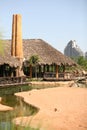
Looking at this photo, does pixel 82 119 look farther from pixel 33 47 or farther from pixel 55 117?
pixel 33 47

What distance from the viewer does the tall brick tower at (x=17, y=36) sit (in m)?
34.2

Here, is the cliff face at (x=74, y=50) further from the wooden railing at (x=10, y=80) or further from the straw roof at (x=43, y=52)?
the wooden railing at (x=10, y=80)

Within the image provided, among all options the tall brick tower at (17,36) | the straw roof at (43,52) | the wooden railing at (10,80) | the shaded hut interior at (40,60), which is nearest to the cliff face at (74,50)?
the shaded hut interior at (40,60)

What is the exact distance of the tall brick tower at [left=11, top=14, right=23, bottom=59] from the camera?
112 ft

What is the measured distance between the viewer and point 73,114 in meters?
13.0

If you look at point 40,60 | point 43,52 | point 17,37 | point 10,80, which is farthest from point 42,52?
point 10,80

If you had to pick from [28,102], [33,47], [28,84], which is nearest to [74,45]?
[33,47]

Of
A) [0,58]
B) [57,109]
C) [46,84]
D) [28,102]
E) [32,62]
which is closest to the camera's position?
[57,109]

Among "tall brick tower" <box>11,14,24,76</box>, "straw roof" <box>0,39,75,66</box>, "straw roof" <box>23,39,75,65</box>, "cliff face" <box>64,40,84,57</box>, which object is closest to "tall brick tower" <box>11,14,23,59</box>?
"tall brick tower" <box>11,14,24,76</box>

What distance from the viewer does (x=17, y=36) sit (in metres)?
34.5

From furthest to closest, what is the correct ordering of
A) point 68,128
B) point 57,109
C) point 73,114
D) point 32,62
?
point 32,62 < point 57,109 < point 73,114 < point 68,128

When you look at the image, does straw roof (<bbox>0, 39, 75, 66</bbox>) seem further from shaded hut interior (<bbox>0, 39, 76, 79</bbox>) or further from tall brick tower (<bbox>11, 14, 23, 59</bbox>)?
tall brick tower (<bbox>11, 14, 23, 59</bbox>)

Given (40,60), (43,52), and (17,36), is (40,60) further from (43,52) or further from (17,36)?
(17,36)

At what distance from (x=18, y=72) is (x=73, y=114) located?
62.1 ft
